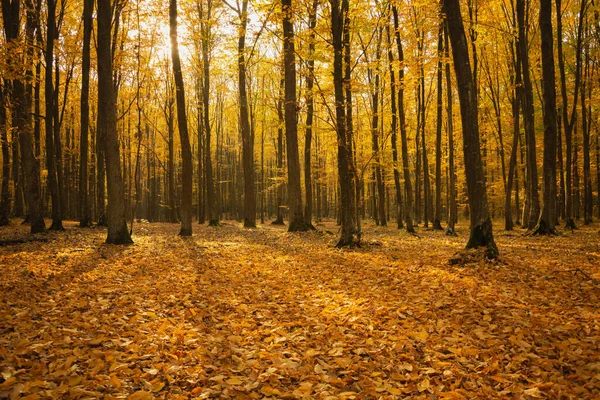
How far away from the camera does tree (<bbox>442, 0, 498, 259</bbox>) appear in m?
7.70

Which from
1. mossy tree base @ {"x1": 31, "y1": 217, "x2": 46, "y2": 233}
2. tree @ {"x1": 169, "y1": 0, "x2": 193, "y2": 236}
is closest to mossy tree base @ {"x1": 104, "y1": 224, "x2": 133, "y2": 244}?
tree @ {"x1": 169, "y1": 0, "x2": 193, "y2": 236}

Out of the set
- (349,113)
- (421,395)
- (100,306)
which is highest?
(349,113)

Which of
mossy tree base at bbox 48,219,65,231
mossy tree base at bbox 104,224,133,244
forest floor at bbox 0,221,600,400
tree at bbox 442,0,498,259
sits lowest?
forest floor at bbox 0,221,600,400

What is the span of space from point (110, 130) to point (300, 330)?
29.4 feet

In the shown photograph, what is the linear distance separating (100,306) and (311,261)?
15.7ft

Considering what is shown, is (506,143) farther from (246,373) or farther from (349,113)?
(246,373)

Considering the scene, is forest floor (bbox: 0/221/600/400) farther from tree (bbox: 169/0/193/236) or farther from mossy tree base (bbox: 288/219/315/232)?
mossy tree base (bbox: 288/219/315/232)

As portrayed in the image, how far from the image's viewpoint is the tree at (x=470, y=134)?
25.3 feet

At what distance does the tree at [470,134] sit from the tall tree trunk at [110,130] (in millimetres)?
9302

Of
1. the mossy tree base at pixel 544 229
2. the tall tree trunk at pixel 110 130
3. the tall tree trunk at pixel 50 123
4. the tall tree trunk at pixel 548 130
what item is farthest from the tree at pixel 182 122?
the mossy tree base at pixel 544 229

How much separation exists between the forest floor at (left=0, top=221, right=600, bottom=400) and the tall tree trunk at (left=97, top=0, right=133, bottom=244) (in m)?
2.79

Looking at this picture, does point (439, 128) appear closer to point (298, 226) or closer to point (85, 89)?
point (298, 226)

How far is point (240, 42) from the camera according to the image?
17.9 meters

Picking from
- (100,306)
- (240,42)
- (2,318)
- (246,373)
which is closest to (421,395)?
(246,373)
